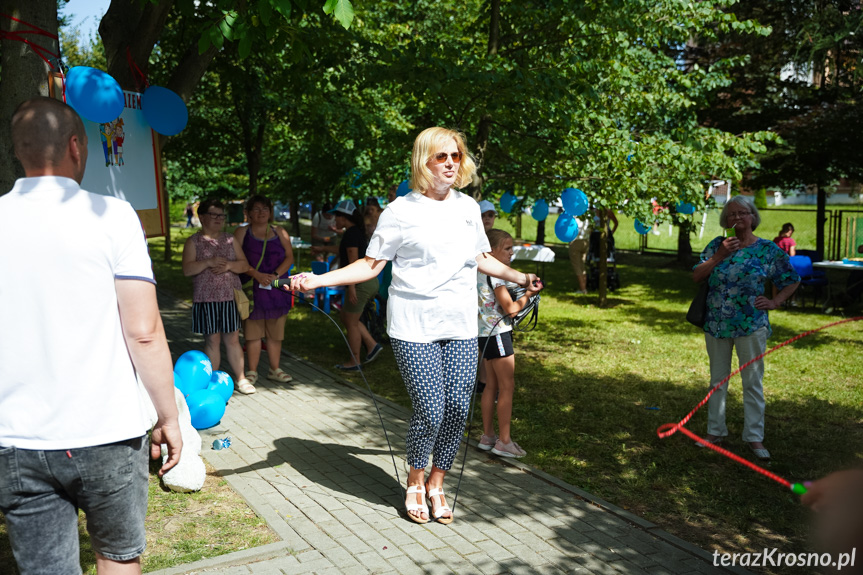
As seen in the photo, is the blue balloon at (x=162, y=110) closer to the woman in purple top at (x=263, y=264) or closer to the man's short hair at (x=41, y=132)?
the woman in purple top at (x=263, y=264)

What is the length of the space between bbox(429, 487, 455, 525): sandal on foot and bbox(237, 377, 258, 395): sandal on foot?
334 centimetres

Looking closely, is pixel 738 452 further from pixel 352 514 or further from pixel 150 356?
pixel 150 356

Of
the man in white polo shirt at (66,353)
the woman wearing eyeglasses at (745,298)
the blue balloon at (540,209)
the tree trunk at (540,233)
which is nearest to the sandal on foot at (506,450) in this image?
the woman wearing eyeglasses at (745,298)

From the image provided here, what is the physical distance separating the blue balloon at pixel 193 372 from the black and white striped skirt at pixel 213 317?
1.07 meters

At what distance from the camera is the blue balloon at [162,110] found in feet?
18.3

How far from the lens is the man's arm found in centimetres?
227

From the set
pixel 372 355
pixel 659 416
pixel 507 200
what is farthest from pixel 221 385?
pixel 507 200

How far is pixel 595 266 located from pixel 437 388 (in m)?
13.0

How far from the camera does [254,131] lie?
17.9 m

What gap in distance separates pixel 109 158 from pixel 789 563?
4.94 meters

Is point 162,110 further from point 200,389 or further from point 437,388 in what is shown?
point 437,388

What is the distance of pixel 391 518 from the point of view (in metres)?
4.47

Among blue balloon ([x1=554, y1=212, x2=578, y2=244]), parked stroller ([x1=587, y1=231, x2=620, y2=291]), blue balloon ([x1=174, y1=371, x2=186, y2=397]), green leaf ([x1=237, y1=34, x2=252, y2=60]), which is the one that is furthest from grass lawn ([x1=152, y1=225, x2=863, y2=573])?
green leaf ([x1=237, y1=34, x2=252, y2=60])

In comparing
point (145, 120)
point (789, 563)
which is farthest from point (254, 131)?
point (789, 563)
